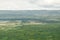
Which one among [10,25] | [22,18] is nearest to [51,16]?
[22,18]

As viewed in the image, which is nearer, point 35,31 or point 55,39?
point 55,39

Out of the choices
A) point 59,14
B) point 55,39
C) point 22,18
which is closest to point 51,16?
point 59,14

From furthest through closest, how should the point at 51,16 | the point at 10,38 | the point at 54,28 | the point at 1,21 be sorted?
the point at 51,16, the point at 1,21, the point at 54,28, the point at 10,38

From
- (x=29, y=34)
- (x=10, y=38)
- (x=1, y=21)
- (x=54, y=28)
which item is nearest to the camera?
(x=10, y=38)

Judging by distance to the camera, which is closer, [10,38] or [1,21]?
[10,38]

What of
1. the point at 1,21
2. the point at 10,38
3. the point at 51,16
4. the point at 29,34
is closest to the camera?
the point at 10,38

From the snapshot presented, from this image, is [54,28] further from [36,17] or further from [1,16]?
[1,16]

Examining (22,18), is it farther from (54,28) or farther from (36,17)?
(54,28)

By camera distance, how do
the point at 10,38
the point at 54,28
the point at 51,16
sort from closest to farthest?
the point at 10,38 < the point at 54,28 < the point at 51,16
